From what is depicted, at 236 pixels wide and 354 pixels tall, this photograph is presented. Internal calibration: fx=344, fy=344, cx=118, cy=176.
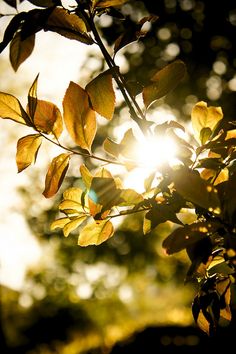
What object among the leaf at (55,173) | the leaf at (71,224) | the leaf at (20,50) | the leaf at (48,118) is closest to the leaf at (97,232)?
the leaf at (71,224)

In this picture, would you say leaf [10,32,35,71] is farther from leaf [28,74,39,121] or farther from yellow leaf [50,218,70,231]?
yellow leaf [50,218,70,231]

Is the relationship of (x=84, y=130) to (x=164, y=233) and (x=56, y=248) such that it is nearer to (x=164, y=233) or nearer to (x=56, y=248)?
(x=164, y=233)

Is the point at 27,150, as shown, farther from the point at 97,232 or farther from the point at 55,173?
the point at 97,232

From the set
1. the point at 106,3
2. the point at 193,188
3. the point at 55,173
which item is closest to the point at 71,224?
the point at 55,173

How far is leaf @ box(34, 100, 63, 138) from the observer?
72cm

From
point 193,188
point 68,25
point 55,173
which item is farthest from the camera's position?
point 55,173

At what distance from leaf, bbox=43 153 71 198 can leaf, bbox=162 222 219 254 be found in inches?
11.8

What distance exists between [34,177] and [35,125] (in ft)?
47.7

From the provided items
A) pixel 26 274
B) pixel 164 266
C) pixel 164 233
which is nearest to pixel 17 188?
pixel 164 233

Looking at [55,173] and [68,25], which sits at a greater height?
[68,25]

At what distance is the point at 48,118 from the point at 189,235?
38cm

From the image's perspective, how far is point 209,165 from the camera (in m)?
0.71

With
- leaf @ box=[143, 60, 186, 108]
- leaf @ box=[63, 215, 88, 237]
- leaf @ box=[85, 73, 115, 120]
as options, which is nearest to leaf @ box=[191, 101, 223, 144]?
leaf @ box=[143, 60, 186, 108]

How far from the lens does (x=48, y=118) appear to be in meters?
0.74
